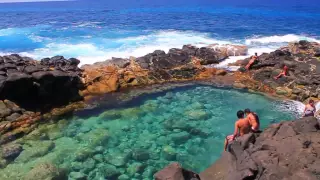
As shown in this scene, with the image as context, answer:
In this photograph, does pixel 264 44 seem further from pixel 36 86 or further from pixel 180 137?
pixel 36 86

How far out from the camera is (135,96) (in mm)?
22125

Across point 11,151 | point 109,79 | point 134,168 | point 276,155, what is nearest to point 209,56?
point 109,79

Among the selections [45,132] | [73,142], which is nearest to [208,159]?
[73,142]

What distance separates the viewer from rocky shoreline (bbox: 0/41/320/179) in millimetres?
18672

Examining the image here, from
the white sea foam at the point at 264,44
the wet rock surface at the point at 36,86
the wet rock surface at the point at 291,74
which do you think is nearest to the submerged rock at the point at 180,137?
the wet rock surface at the point at 36,86

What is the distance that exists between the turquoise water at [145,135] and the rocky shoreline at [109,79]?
1.43 meters

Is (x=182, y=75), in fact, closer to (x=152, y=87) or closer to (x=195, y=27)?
(x=152, y=87)

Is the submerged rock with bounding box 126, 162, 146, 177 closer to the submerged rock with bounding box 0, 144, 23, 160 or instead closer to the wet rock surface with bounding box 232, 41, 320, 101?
the submerged rock with bounding box 0, 144, 23, 160

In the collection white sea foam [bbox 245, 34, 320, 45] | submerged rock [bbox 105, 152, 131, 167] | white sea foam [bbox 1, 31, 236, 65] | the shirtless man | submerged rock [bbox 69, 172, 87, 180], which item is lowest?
submerged rock [bbox 69, 172, 87, 180]

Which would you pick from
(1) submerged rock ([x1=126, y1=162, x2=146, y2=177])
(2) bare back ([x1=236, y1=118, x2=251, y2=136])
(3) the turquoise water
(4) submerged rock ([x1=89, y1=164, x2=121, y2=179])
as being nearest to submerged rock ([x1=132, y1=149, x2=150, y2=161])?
(3) the turquoise water

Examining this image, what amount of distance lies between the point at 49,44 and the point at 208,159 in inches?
1428

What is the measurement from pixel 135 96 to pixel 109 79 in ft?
10.0

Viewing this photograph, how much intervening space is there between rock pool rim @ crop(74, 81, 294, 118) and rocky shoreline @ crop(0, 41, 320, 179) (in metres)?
0.34

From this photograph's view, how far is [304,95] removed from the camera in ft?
68.0
